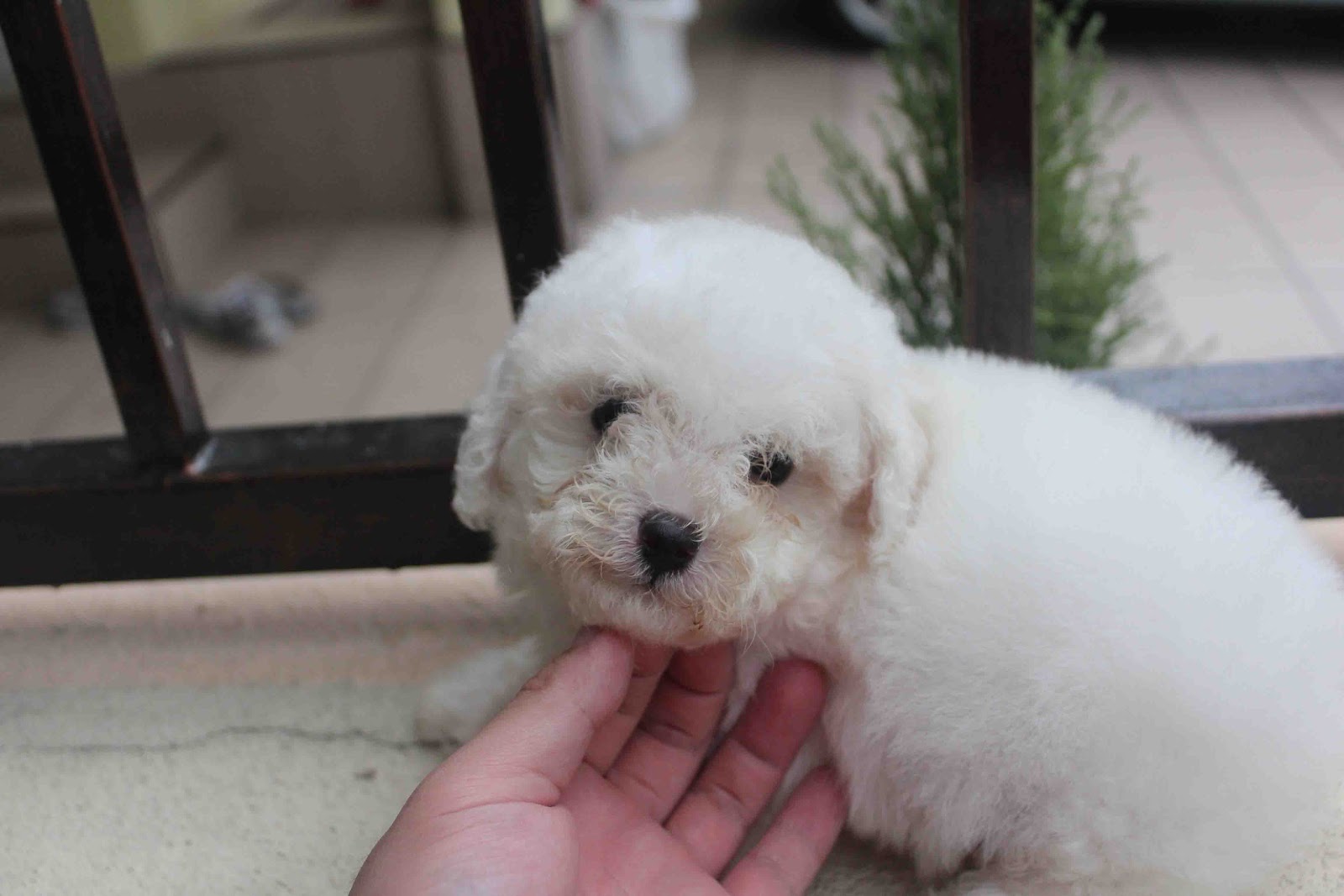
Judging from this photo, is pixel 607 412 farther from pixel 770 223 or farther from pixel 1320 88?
pixel 1320 88

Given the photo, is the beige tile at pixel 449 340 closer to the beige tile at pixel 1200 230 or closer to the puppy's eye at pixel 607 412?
the puppy's eye at pixel 607 412

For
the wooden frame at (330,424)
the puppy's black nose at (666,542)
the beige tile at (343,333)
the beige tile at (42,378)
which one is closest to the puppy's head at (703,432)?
the puppy's black nose at (666,542)

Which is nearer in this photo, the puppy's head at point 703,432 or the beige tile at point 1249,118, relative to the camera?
the puppy's head at point 703,432

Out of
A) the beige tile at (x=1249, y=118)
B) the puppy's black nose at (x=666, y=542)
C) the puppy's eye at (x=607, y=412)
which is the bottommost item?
the beige tile at (x=1249, y=118)

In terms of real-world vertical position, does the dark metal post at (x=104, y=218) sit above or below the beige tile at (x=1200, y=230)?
above

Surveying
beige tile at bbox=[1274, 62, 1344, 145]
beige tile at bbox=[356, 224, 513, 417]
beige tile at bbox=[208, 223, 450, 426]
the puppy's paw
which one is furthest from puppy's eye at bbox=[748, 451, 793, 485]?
beige tile at bbox=[1274, 62, 1344, 145]

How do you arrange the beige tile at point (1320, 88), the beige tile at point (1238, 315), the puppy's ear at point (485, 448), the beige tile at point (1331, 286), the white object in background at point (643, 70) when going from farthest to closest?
the white object in background at point (643, 70) → the beige tile at point (1320, 88) → the beige tile at point (1331, 286) → the beige tile at point (1238, 315) → the puppy's ear at point (485, 448)

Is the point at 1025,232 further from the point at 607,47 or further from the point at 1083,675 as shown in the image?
the point at 607,47

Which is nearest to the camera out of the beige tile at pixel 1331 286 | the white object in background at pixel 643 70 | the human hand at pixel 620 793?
the human hand at pixel 620 793
